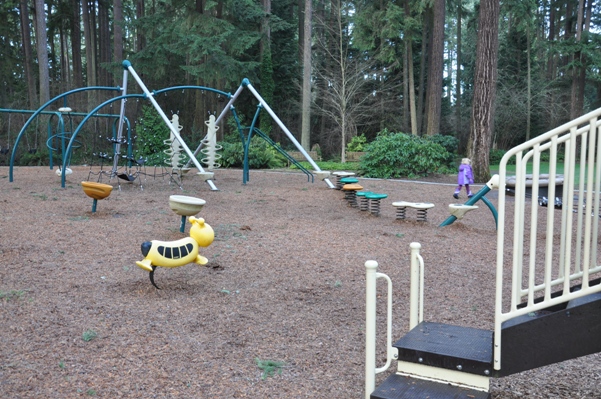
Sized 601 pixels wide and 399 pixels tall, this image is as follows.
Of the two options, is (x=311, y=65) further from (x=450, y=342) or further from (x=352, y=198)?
(x=450, y=342)

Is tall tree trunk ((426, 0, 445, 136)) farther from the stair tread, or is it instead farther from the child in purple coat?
the stair tread

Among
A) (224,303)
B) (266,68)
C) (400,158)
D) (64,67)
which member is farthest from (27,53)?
(224,303)

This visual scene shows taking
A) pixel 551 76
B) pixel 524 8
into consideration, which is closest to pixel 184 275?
pixel 524 8

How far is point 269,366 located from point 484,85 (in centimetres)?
1463

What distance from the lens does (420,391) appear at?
2.83 metres

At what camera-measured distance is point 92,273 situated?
5.71 metres

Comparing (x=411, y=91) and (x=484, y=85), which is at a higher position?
(x=411, y=91)

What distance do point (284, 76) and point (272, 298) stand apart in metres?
28.0

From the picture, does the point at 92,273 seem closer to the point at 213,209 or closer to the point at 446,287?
the point at 446,287

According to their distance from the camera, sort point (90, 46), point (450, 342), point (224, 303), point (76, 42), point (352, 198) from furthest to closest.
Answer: point (76, 42), point (90, 46), point (352, 198), point (224, 303), point (450, 342)

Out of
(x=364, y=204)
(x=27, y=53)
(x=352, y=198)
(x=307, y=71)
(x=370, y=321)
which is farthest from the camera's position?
(x=27, y=53)

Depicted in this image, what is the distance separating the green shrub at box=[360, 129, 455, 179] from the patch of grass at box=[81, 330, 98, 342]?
14.4 metres

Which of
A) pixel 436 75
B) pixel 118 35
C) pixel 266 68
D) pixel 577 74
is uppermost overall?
pixel 118 35

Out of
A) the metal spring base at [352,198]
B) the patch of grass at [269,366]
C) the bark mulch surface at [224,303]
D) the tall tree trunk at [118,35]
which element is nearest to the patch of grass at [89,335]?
the bark mulch surface at [224,303]
